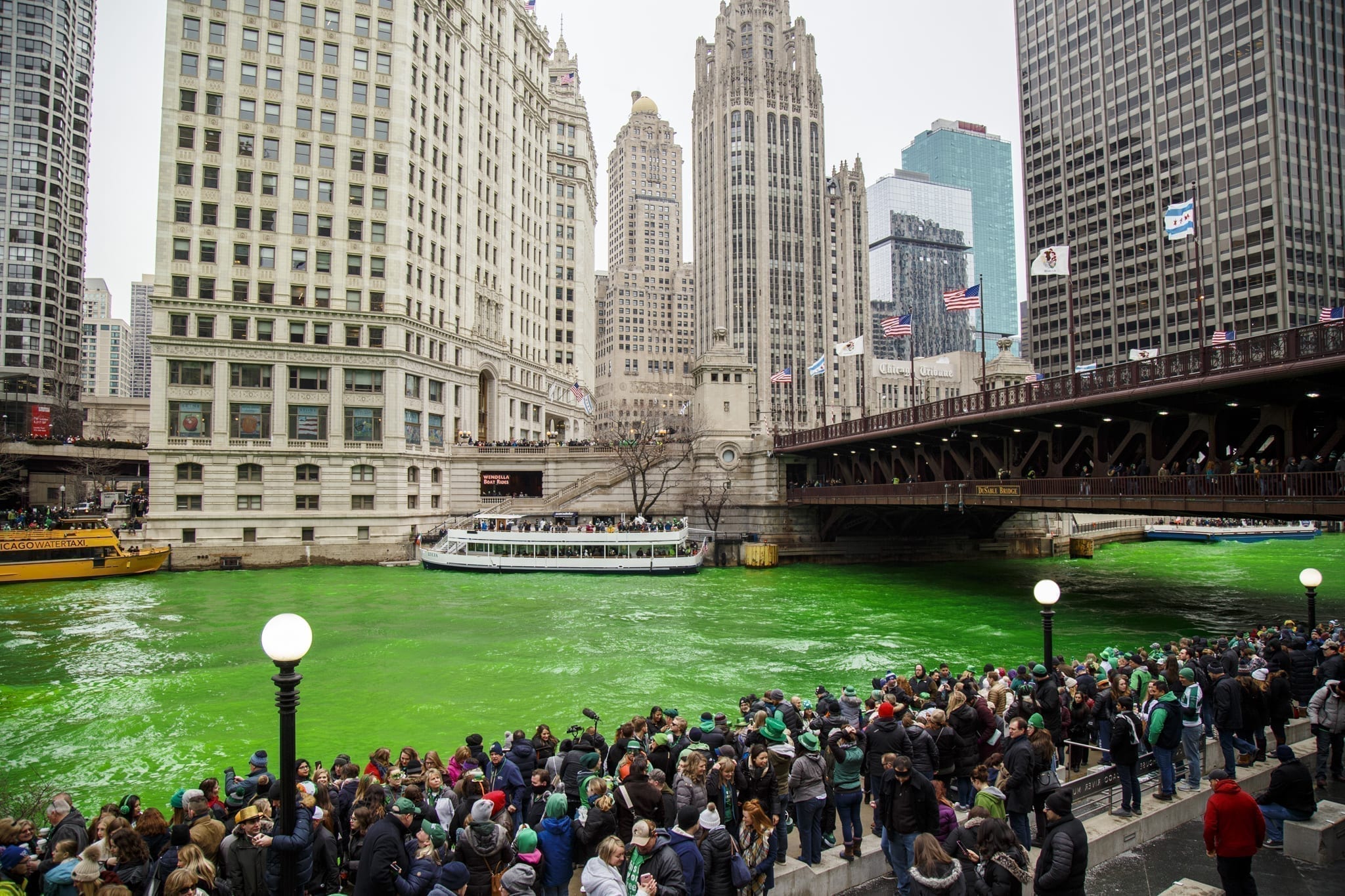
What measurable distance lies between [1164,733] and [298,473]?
58.4 m

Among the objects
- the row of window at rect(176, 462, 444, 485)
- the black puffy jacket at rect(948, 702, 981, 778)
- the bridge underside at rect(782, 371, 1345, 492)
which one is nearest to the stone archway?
the row of window at rect(176, 462, 444, 485)

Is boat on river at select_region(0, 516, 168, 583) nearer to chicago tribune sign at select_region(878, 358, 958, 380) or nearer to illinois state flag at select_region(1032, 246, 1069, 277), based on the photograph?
illinois state flag at select_region(1032, 246, 1069, 277)

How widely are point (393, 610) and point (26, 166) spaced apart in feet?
385

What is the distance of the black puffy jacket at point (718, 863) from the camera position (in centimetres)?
776

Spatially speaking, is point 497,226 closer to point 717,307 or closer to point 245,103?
point 245,103

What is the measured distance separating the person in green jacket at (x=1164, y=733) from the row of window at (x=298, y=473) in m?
56.7

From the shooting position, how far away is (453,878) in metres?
7.66

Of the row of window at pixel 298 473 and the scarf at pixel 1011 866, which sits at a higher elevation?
the row of window at pixel 298 473

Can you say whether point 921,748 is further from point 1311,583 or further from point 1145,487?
point 1145,487

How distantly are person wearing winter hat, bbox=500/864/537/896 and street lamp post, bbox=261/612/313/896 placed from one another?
2.06m

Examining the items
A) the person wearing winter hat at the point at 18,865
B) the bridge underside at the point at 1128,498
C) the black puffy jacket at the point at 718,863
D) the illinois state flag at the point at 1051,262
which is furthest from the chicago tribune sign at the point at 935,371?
the person wearing winter hat at the point at 18,865

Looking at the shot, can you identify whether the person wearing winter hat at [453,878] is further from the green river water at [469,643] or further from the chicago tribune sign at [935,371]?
the chicago tribune sign at [935,371]

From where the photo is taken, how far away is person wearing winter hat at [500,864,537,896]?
7.45 m

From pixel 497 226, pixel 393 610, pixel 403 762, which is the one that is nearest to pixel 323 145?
pixel 497 226
